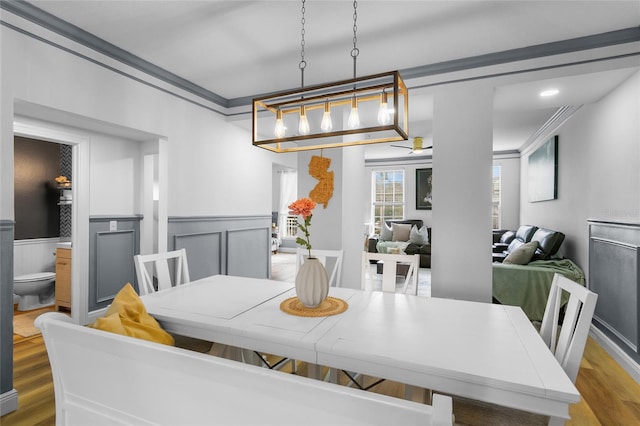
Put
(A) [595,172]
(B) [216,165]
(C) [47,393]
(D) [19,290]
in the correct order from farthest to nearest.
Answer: (B) [216,165] → (D) [19,290] → (A) [595,172] → (C) [47,393]

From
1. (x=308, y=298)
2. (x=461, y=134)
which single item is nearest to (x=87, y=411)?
(x=308, y=298)

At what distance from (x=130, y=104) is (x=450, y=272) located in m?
3.19

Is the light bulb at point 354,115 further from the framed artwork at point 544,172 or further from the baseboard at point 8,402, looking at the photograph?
the framed artwork at point 544,172

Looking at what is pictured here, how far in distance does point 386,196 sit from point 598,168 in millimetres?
5135

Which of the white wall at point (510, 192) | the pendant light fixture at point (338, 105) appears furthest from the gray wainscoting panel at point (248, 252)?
the white wall at point (510, 192)

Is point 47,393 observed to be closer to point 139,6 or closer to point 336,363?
point 336,363

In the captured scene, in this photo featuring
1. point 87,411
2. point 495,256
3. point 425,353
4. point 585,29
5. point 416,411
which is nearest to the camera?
point 416,411

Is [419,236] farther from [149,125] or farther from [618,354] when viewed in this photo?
[149,125]

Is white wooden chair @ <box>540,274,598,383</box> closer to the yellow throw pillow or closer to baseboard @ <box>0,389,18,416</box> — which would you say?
the yellow throw pillow


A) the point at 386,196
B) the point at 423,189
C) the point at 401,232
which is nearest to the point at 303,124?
the point at 401,232

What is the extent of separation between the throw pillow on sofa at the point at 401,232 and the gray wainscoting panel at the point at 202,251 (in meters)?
4.20

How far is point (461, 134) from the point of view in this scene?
2.89m

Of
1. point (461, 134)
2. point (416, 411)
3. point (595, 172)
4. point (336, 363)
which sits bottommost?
point (336, 363)

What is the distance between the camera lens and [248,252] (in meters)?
4.48
